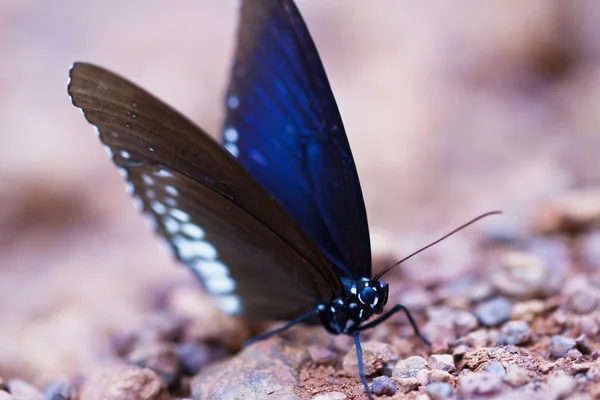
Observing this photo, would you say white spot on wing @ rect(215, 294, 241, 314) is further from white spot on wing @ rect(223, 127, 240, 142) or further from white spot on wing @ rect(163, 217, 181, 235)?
white spot on wing @ rect(223, 127, 240, 142)

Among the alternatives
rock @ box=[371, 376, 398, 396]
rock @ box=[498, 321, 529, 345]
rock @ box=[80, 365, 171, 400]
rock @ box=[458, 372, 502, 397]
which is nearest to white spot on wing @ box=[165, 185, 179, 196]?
rock @ box=[80, 365, 171, 400]

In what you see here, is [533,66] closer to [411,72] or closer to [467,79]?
[467,79]

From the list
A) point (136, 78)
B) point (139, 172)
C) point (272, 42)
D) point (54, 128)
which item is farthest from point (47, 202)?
point (272, 42)

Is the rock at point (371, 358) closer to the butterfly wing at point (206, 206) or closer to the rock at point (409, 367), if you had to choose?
the rock at point (409, 367)

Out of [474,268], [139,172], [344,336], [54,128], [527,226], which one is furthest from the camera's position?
[54,128]

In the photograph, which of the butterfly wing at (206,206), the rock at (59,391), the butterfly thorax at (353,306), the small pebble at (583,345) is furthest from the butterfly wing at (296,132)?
the rock at (59,391)

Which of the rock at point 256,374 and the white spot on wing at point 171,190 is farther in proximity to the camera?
the white spot on wing at point 171,190
